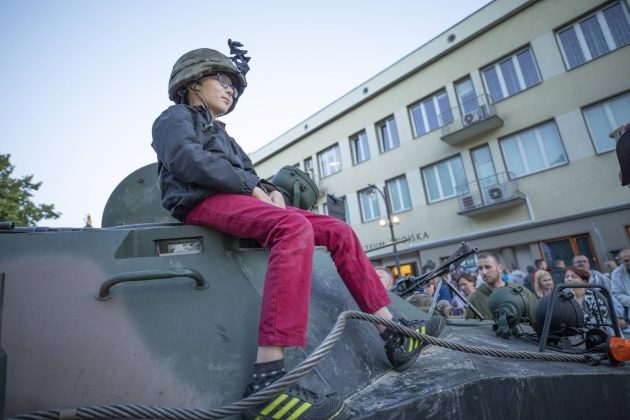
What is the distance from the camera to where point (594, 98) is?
493 inches

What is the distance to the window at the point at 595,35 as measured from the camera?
40.5 ft

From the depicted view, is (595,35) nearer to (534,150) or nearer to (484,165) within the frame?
(534,150)

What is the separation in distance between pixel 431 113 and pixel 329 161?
21.8ft

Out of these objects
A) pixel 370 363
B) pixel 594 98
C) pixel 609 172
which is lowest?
pixel 370 363

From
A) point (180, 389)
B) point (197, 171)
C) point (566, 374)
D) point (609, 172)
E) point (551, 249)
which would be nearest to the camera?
point (180, 389)

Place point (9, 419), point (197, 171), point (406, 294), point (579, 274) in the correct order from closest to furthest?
1. point (9, 419)
2. point (197, 171)
3. point (406, 294)
4. point (579, 274)

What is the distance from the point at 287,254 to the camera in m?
1.42

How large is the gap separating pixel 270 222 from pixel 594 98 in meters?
15.0

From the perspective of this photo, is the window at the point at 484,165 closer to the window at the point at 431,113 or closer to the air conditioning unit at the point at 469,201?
the air conditioning unit at the point at 469,201

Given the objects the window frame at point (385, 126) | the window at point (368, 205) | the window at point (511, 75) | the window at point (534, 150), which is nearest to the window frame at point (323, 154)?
the window at point (368, 205)

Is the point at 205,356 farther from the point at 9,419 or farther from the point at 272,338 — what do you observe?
the point at 9,419

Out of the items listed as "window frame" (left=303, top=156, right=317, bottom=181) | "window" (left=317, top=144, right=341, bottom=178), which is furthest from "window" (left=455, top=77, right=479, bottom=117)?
"window frame" (left=303, top=156, right=317, bottom=181)

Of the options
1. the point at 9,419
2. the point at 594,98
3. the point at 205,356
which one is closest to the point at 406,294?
the point at 205,356

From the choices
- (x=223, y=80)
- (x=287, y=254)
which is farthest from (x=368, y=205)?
(x=287, y=254)
